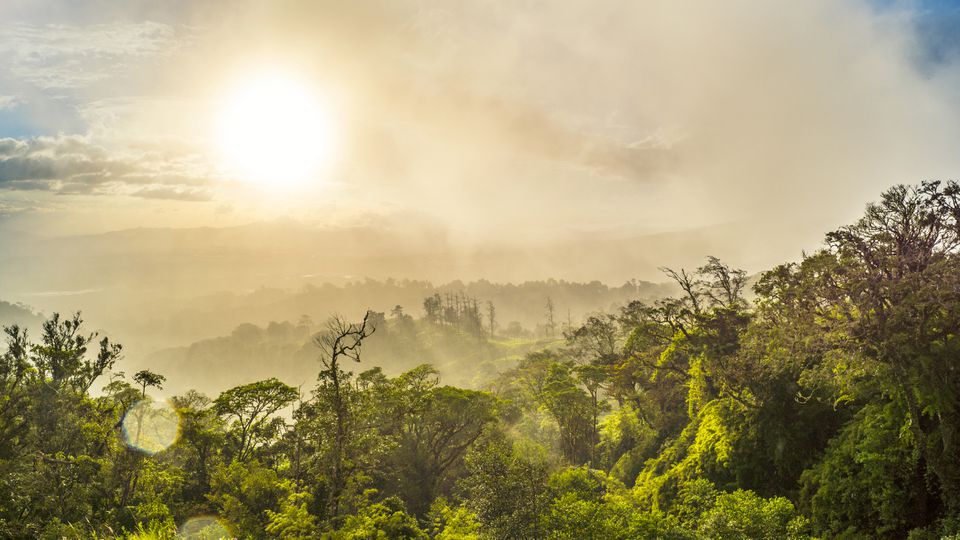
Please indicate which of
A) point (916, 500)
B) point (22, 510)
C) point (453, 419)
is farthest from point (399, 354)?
point (916, 500)

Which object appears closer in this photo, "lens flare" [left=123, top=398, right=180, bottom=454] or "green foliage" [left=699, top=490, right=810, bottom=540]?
"green foliage" [left=699, top=490, right=810, bottom=540]

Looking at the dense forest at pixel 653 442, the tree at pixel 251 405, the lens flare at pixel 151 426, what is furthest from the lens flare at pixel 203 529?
the lens flare at pixel 151 426

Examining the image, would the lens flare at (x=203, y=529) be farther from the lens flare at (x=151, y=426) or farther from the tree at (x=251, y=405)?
the lens flare at (x=151, y=426)

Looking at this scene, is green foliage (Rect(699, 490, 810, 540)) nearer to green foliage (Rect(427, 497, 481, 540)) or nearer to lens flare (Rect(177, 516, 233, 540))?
green foliage (Rect(427, 497, 481, 540))

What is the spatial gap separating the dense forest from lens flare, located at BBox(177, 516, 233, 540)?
0.14 metres

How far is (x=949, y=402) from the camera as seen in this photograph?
550 inches

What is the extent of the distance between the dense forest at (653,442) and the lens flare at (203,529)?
0.47ft

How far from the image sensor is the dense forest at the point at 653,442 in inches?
570

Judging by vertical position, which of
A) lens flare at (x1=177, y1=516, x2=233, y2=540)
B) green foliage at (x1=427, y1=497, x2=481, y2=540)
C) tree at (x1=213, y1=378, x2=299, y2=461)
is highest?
tree at (x1=213, y1=378, x2=299, y2=461)

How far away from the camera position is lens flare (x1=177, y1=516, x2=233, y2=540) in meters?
22.7

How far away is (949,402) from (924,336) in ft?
6.47

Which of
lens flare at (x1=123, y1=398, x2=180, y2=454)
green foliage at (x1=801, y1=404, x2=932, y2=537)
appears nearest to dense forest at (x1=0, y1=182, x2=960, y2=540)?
green foliage at (x1=801, y1=404, x2=932, y2=537)

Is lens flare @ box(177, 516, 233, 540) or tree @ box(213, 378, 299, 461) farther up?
tree @ box(213, 378, 299, 461)

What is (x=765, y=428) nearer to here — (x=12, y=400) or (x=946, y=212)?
(x=946, y=212)
